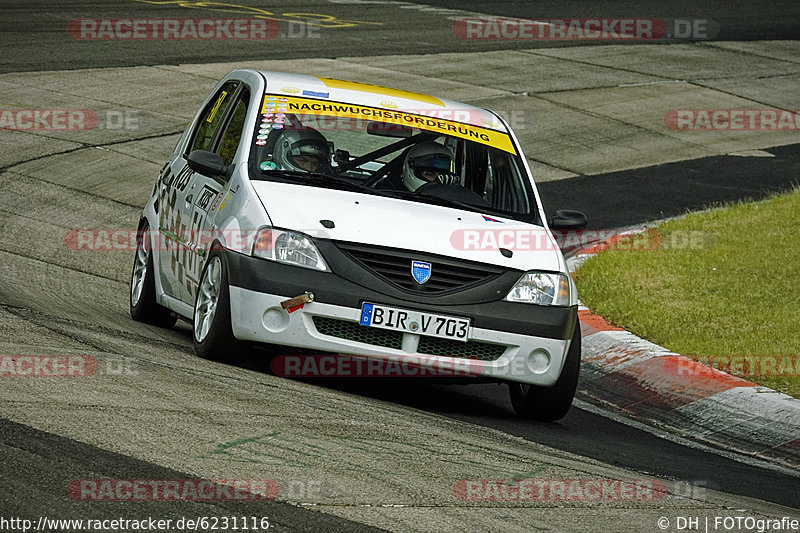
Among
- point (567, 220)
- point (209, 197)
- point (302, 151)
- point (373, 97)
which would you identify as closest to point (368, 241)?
point (302, 151)

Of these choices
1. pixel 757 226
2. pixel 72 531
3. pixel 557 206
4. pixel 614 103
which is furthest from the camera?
pixel 614 103

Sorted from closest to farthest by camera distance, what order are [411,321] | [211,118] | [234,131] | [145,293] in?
[411,321] → [234,131] → [145,293] → [211,118]

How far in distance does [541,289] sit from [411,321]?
79 cm

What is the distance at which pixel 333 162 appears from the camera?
25.7 ft

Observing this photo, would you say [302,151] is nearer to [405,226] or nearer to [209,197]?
[209,197]

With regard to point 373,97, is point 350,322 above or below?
below

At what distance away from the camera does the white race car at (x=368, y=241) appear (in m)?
6.62

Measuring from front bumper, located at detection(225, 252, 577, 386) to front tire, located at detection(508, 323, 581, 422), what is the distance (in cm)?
32

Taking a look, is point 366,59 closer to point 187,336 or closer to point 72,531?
point 187,336

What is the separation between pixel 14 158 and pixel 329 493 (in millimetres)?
10110

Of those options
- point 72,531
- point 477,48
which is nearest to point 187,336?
point 72,531

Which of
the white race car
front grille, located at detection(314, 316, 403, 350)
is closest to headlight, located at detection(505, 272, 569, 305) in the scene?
the white race car

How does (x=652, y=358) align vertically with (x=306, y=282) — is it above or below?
below

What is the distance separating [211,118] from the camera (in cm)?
862
